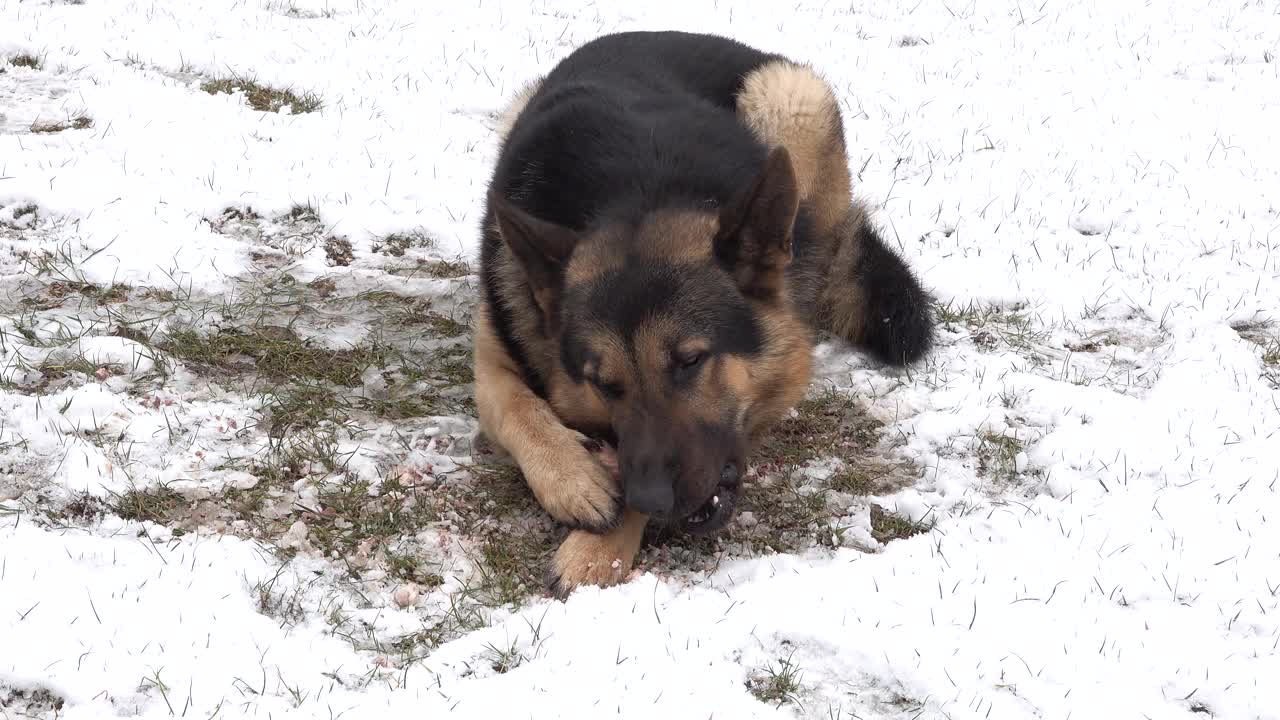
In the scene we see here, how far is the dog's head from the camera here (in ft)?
11.5

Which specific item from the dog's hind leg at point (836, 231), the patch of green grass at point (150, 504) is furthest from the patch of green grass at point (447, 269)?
the patch of green grass at point (150, 504)

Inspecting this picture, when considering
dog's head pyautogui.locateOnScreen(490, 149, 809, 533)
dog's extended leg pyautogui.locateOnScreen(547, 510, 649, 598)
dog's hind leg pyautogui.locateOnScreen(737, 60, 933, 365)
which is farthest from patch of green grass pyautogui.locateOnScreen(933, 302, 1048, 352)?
dog's extended leg pyautogui.locateOnScreen(547, 510, 649, 598)

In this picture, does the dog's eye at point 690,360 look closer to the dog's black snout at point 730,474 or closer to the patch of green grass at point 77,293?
the dog's black snout at point 730,474

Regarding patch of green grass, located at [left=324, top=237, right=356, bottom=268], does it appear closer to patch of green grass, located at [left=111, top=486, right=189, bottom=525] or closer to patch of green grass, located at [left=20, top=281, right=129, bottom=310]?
patch of green grass, located at [left=20, top=281, right=129, bottom=310]

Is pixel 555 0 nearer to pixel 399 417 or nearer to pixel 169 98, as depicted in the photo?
pixel 169 98

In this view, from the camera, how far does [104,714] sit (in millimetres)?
2758

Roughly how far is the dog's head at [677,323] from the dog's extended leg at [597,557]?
18 cm

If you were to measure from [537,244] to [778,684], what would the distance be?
180 cm

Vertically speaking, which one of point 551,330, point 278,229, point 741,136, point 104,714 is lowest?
point 278,229

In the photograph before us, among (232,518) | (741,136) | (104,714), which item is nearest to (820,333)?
(741,136)

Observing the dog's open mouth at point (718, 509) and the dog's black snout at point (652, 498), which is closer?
the dog's black snout at point (652, 498)

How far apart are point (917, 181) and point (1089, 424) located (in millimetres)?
3143

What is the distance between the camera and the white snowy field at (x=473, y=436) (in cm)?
304

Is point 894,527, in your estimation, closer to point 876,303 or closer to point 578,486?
point 578,486
